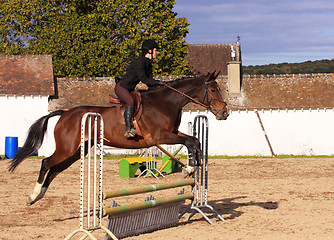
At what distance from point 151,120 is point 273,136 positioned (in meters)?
26.8

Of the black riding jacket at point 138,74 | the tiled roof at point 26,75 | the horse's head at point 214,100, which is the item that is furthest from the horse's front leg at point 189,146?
the tiled roof at point 26,75

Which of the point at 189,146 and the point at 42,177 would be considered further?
the point at 42,177

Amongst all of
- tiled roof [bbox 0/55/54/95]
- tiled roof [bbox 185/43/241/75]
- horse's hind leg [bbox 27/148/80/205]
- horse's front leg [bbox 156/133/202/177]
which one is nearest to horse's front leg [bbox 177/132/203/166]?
horse's front leg [bbox 156/133/202/177]

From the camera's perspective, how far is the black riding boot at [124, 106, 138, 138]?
9544mm

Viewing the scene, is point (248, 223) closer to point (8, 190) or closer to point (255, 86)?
point (8, 190)

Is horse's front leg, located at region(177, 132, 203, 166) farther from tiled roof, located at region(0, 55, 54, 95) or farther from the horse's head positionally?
tiled roof, located at region(0, 55, 54, 95)

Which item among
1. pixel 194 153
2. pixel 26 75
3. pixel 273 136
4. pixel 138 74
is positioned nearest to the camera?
pixel 194 153

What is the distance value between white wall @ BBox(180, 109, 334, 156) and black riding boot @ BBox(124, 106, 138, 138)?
84.4 feet

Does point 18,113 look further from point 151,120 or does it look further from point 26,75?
point 151,120

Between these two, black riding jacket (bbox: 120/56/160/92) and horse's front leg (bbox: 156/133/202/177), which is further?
black riding jacket (bbox: 120/56/160/92)

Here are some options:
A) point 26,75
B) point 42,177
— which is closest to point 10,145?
point 26,75

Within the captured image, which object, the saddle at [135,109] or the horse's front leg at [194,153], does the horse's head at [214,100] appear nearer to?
the horse's front leg at [194,153]

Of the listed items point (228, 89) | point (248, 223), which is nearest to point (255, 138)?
point (228, 89)

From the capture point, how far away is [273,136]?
116ft
